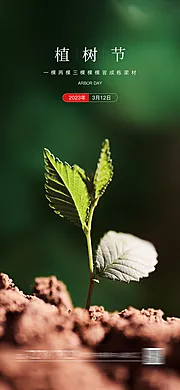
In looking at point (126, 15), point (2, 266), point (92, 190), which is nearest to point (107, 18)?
point (126, 15)

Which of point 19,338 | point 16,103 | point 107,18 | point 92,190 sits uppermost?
point 107,18

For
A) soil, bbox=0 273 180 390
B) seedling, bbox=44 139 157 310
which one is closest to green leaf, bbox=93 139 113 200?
seedling, bbox=44 139 157 310

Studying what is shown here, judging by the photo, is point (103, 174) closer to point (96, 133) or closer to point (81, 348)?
point (96, 133)

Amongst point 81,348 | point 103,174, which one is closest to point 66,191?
point 103,174

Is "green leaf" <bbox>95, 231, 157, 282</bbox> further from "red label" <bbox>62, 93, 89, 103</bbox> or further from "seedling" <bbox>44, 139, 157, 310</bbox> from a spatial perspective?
"red label" <bbox>62, 93, 89, 103</bbox>

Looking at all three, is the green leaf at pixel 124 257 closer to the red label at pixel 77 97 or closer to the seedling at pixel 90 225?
the seedling at pixel 90 225

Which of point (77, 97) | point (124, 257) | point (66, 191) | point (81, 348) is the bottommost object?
point (81, 348)

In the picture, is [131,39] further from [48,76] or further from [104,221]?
[104,221]
